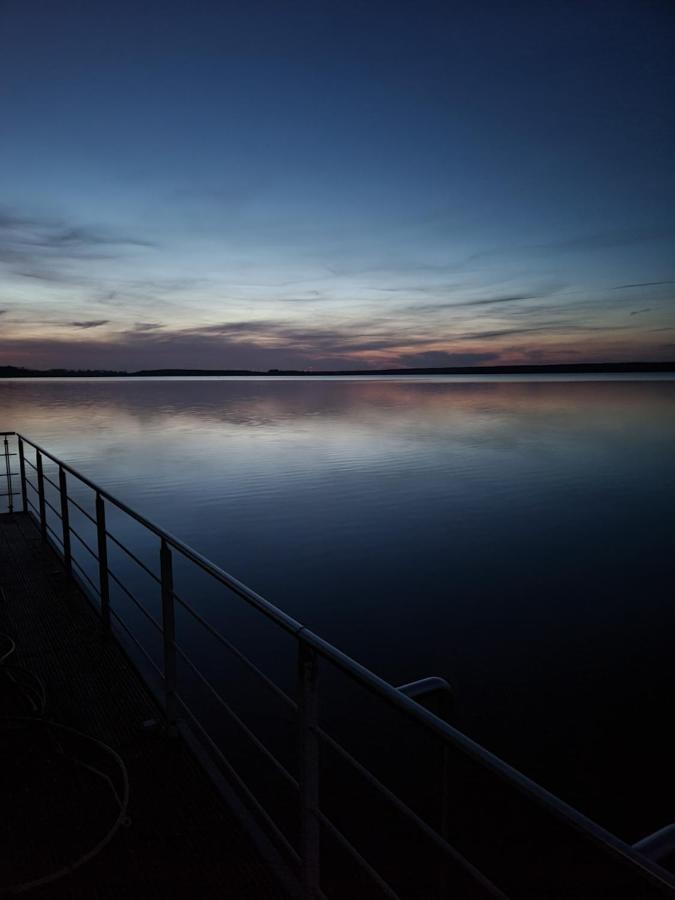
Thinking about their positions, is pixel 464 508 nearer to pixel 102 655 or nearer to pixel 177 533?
pixel 177 533

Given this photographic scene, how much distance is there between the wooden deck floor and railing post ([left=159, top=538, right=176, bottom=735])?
13 cm

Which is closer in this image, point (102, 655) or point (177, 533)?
point (102, 655)

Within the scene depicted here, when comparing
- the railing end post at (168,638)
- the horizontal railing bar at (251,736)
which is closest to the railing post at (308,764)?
the horizontal railing bar at (251,736)

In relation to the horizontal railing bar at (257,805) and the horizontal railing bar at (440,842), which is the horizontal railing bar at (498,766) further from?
the horizontal railing bar at (257,805)

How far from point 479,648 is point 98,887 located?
5193 millimetres

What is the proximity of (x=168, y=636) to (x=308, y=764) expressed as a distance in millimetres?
1164

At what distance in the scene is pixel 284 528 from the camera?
10938mm

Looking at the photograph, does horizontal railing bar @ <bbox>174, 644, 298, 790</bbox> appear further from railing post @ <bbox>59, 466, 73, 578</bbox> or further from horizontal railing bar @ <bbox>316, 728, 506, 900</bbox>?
railing post @ <bbox>59, 466, 73, 578</bbox>

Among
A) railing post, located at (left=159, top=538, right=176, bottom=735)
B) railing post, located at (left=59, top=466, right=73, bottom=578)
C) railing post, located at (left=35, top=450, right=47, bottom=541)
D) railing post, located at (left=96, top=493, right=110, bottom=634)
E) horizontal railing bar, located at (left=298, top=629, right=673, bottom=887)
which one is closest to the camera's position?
horizontal railing bar, located at (left=298, top=629, right=673, bottom=887)

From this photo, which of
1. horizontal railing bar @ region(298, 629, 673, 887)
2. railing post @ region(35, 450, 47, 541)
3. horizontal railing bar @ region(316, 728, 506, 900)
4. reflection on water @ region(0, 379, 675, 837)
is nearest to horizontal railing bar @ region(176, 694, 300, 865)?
horizontal railing bar @ region(316, 728, 506, 900)

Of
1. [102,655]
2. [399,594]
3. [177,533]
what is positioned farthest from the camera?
[177,533]

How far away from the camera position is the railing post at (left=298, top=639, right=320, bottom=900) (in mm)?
1474

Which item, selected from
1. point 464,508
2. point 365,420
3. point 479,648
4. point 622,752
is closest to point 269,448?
point 464,508

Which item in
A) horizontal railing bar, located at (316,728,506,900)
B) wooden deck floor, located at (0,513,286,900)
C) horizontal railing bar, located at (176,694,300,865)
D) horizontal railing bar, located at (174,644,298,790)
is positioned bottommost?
wooden deck floor, located at (0,513,286,900)
